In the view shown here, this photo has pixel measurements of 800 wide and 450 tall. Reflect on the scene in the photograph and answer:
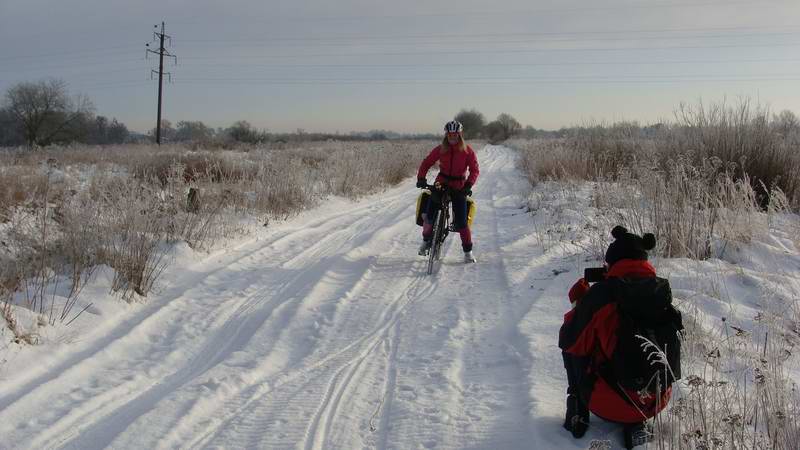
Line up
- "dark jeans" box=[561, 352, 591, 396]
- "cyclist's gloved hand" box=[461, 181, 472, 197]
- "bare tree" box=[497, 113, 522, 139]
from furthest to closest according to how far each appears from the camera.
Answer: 1. "bare tree" box=[497, 113, 522, 139]
2. "cyclist's gloved hand" box=[461, 181, 472, 197]
3. "dark jeans" box=[561, 352, 591, 396]

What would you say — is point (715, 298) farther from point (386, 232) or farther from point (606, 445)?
point (386, 232)

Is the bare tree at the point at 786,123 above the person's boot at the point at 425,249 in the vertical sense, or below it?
above

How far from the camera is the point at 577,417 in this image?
301cm

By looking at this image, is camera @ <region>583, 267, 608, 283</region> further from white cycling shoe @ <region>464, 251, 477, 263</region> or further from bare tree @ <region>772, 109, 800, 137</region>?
bare tree @ <region>772, 109, 800, 137</region>

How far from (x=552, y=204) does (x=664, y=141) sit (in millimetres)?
2492

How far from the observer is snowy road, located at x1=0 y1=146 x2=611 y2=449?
3.16 meters

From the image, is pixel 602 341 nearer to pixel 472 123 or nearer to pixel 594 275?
pixel 594 275

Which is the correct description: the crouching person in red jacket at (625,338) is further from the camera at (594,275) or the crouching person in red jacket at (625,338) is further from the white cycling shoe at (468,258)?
the white cycling shoe at (468,258)

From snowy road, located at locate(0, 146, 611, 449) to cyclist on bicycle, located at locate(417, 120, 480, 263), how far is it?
530 mm

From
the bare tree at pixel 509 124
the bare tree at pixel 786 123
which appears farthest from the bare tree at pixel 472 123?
the bare tree at pixel 786 123

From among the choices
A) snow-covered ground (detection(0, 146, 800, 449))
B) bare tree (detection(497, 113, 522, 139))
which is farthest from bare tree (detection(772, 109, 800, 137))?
bare tree (detection(497, 113, 522, 139))

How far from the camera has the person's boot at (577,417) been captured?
3012 millimetres

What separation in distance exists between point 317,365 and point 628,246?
8.18ft

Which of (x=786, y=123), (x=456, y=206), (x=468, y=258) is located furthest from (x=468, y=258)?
(x=786, y=123)
